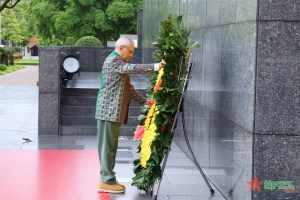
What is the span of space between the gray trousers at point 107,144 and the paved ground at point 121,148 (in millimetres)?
340

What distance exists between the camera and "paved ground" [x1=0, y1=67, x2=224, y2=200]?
8.66 m

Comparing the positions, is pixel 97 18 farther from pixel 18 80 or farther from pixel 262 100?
pixel 262 100

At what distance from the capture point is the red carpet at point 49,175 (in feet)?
28.2

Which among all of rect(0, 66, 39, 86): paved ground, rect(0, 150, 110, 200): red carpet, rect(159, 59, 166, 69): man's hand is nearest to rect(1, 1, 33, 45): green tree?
rect(0, 66, 39, 86): paved ground

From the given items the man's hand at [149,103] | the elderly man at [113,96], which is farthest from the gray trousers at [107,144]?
the man's hand at [149,103]

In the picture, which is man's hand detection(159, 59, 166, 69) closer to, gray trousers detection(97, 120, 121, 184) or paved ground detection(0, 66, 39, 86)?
gray trousers detection(97, 120, 121, 184)

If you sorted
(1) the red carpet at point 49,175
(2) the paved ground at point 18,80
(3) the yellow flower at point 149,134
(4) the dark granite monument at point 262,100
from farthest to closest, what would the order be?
(2) the paved ground at point 18,80 → (1) the red carpet at point 49,175 → (3) the yellow flower at point 149,134 → (4) the dark granite monument at point 262,100

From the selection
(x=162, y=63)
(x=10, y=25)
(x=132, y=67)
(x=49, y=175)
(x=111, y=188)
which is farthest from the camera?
(x=10, y=25)

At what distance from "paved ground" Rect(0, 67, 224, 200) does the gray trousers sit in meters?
0.34

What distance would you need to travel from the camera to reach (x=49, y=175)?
9.93 m

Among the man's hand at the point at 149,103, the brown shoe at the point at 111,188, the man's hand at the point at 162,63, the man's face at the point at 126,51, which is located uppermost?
the man's face at the point at 126,51

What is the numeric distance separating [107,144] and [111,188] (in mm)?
568

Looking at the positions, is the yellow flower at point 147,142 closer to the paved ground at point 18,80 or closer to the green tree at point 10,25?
the paved ground at point 18,80

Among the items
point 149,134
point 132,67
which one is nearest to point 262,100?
point 149,134
